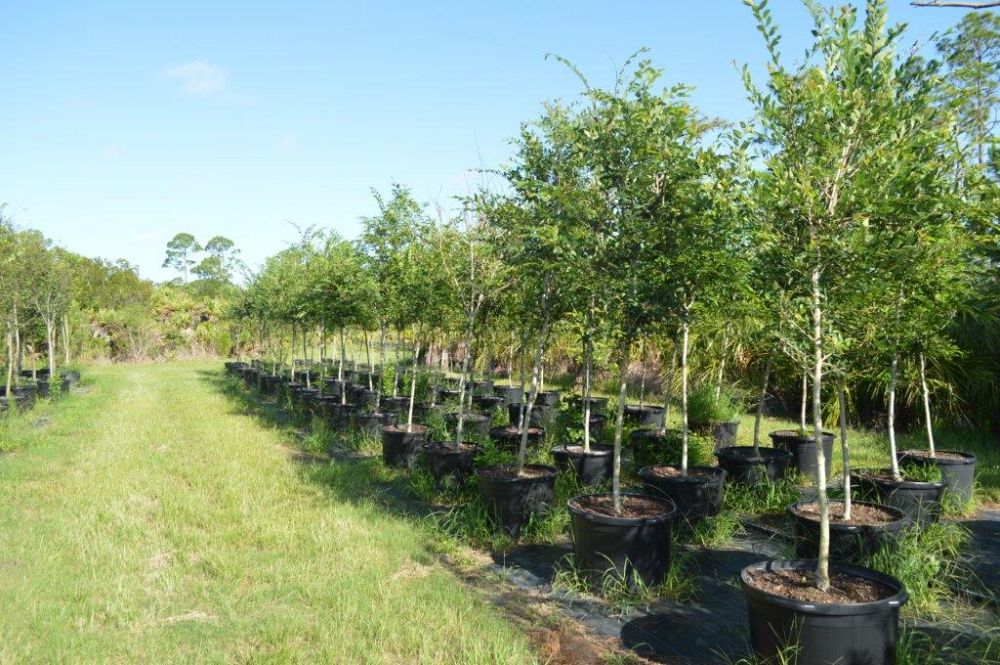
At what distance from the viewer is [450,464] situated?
7.30m

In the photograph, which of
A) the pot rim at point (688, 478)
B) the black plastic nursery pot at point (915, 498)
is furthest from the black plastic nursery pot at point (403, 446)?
the black plastic nursery pot at point (915, 498)

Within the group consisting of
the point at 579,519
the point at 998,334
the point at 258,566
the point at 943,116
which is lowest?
the point at 258,566

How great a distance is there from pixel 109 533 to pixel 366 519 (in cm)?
218

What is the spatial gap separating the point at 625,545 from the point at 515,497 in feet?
4.93

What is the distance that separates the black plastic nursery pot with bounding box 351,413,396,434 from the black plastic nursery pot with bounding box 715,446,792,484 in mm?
5184

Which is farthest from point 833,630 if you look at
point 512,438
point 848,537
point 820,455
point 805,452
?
point 512,438


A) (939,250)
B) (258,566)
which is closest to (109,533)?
(258,566)

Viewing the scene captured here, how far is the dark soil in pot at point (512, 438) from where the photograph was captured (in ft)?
28.6

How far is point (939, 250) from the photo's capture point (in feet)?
15.5

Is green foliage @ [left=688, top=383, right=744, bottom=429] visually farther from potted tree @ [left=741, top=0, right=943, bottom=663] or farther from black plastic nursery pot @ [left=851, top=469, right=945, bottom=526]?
potted tree @ [left=741, top=0, right=943, bottom=663]

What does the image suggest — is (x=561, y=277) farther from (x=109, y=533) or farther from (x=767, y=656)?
(x=109, y=533)

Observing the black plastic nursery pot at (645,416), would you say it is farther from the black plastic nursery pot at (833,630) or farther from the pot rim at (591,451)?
the black plastic nursery pot at (833,630)

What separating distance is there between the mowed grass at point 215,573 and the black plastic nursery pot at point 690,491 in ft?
7.06

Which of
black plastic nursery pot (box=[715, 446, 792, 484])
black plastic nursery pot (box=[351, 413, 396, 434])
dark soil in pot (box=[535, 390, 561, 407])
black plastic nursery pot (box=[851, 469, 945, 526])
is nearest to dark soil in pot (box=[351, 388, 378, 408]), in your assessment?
black plastic nursery pot (box=[351, 413, 396, 434])
